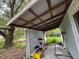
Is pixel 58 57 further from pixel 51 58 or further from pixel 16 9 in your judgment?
pixel 16 9

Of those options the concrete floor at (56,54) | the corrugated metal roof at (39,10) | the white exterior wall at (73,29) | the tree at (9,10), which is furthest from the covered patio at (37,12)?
the tree at (9,10)

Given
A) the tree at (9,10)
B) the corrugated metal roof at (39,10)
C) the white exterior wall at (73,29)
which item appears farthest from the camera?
the tree at (9,10)

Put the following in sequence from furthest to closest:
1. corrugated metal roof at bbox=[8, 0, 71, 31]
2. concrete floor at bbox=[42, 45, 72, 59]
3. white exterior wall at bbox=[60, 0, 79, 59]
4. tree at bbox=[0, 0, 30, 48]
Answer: tree at bbox=[0, 0, 30, 48] → concrete floor at bbox=[42, 45, 72, 59] → white exterior wall at bbox=[60, 0, 79, 59] → corrugated metal roof at bbox=[8, 0, 71, 31]

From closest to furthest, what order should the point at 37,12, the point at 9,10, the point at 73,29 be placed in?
the point at 37,12
the point at 73,29
the point at 9,10

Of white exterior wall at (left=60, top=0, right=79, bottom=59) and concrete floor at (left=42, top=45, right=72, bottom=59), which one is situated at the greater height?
white exterior wall at (left=60, top=0, right=79, bottom=59)

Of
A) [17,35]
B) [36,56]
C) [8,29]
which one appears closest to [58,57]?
[36,56]

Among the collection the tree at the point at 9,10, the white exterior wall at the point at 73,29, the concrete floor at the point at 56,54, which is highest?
the tree at the point at 9,10

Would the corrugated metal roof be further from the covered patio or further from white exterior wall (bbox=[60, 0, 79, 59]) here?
white exterior wall (bbox=[60, 0, 79, 59])

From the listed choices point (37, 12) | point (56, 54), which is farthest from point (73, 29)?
point (56, 54)

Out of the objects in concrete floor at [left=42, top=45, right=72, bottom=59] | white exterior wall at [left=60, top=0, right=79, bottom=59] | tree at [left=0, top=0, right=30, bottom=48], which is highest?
tree at [left=0, top=0, right=30, bottom=48]

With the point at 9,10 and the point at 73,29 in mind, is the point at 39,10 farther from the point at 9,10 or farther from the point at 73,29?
the point at 9,10

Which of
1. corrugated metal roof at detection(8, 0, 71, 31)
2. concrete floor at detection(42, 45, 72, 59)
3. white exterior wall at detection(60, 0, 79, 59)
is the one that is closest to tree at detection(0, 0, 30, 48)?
concrete floor at detection(42, 45, 72, 59)

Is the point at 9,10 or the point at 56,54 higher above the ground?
the point at 9,10

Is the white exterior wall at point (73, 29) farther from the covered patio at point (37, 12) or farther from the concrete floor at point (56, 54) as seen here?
the concrete floor at point (56, 54)
